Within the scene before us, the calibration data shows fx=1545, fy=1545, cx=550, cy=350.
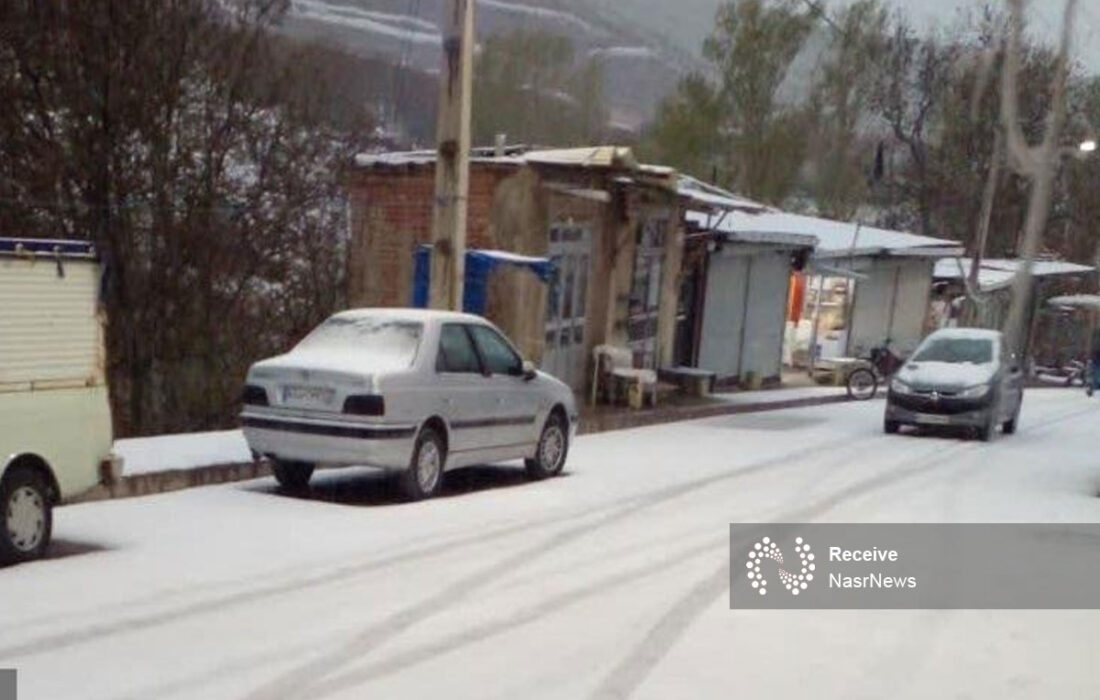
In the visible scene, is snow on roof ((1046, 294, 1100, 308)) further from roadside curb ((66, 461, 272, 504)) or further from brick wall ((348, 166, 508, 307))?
roadside curb ((66, 461, 272, 504))

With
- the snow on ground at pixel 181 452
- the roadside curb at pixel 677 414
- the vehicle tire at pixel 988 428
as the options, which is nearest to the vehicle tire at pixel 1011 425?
the vehicle tire at pixel 988 428

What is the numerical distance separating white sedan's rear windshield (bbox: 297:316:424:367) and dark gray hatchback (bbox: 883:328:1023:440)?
37.4 feet

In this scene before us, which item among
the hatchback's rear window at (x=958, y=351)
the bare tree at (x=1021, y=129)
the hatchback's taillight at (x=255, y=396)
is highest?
the bare tree at (x=1021, y=129)

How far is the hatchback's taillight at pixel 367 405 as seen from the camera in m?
12.1

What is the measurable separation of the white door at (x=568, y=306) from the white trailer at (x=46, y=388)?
43.5 feet

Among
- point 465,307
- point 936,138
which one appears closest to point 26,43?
point 465,307

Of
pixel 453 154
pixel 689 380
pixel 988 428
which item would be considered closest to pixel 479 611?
pixel 453 154

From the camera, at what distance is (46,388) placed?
9383 mm

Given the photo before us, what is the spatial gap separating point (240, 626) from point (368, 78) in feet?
65.7

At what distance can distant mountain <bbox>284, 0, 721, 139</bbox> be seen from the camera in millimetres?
28391

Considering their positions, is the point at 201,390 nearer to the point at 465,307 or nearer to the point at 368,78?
the point at 465,307

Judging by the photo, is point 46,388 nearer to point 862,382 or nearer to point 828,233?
point 862,382

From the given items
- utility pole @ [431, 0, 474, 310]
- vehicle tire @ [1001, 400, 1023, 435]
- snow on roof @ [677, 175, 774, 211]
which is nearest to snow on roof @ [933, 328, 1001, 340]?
vehicle tire @ [1001, 400, 1023, 435]

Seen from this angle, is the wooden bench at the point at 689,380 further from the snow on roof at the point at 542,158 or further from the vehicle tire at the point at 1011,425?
the snow on roof at the point at 542,158
